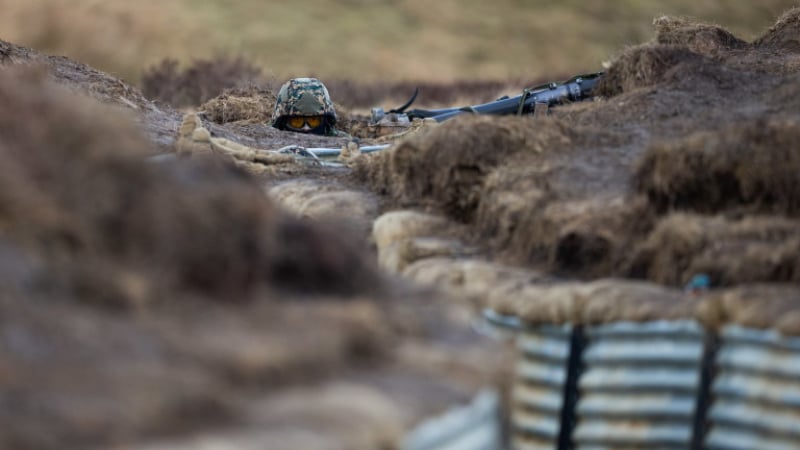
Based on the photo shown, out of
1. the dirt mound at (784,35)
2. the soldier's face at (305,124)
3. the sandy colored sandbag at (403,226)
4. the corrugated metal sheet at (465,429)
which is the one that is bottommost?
the corrugated metal sheet at (465,429)

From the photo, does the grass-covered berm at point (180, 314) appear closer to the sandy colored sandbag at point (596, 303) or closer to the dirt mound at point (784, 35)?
the sandy colored sandbag at point (596, 303)

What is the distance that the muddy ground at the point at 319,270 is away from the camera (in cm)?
611

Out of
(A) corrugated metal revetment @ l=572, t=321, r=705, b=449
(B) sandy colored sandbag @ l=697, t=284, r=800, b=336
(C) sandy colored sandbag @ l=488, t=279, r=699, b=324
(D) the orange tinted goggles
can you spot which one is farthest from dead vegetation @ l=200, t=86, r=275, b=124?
(B) sandy colored sandbag @ l=697, t=284, r=800, b=336

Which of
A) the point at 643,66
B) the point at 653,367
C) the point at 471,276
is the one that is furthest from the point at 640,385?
the point at 643,66

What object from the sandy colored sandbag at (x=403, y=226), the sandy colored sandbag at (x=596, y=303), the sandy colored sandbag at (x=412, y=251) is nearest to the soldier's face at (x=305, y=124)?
the sandy colored sandbag at (x=403, y=226)

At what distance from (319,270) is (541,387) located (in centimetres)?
232

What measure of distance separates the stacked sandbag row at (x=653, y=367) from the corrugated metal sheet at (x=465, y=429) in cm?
190

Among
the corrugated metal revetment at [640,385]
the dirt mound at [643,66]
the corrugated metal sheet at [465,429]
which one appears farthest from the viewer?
the dirt mound at [643,66]

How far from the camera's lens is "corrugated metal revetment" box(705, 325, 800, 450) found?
8750 millimetres

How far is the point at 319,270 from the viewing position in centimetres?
770

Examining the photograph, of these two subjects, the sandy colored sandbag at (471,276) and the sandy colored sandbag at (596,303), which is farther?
the sandy colored sandbag at (471,276)

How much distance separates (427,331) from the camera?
300 inches

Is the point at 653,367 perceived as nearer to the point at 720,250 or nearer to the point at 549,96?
the point at 720,250

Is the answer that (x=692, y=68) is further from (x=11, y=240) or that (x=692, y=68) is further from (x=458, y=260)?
(x=11, y=240)
